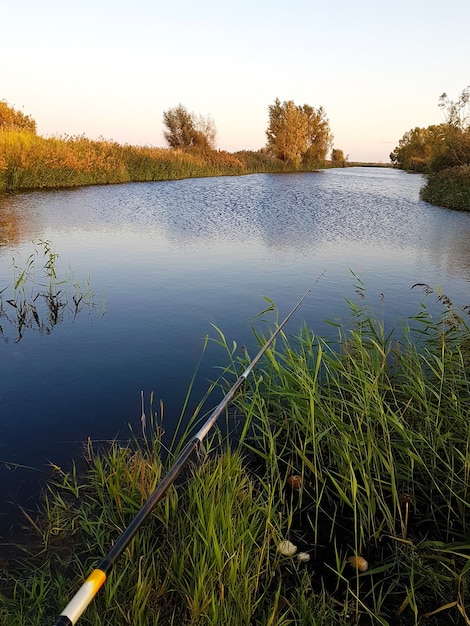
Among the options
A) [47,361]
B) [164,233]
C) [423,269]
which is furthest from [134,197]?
[47,361]

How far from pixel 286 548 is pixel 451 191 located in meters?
24.0

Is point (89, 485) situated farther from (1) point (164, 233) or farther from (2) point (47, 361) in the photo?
(1) point (164, 233)

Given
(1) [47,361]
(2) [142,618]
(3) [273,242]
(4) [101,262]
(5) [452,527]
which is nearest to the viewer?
(2) [142,618]

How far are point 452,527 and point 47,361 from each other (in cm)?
453

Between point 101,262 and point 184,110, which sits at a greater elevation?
point 184,110

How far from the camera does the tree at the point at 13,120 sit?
34.6 meters

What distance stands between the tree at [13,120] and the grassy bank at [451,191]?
2952 cm

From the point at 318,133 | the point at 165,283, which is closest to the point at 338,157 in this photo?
the point at 318,133

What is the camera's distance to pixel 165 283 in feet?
27.4

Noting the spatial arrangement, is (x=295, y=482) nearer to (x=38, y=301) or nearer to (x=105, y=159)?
(x=38, y=301)

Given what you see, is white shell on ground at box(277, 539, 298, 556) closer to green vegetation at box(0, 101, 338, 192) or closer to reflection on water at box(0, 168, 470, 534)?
reflection on water at box(0, 168, 470, 534)

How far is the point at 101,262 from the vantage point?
9602 mm

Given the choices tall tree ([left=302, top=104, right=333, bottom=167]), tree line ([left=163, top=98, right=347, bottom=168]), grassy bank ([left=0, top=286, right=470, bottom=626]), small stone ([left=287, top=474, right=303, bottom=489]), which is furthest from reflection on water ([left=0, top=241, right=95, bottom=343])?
tall tree ([left=302, top=104, right=333, bottom=167])

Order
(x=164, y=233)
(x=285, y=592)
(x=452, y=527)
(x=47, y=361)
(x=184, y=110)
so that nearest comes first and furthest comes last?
(x=285, y=592)
(x=452, y=527)
(x=47, y=361)
(x=164, y=233)
(x=184, y=110)
